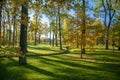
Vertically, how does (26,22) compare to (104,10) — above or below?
below

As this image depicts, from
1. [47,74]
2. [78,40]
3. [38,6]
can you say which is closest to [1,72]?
[47,74]

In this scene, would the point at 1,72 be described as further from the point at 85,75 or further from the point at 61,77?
the point at 85,75

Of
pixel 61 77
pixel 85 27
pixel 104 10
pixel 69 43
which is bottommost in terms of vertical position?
pixel 61 77

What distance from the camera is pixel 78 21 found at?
32656mm

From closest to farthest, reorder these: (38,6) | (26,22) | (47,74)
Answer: (38,6), (26,22), (47,74)

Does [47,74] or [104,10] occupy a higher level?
[104,10]

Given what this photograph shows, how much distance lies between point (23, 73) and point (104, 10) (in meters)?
45.5

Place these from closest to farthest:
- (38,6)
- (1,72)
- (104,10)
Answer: (38,6) < (1,72) < (104,10)

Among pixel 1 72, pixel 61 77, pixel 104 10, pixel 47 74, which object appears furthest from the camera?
pixel 104 10

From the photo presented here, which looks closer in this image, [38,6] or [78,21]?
[38,6]

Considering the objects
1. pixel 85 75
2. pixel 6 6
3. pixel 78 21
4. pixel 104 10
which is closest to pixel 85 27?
pixel 78 21

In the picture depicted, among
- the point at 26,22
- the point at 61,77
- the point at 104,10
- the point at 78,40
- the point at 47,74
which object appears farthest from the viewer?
the point at 104,10

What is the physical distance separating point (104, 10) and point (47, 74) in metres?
45.4

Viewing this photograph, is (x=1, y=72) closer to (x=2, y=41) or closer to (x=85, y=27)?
(x=2, y=41)
